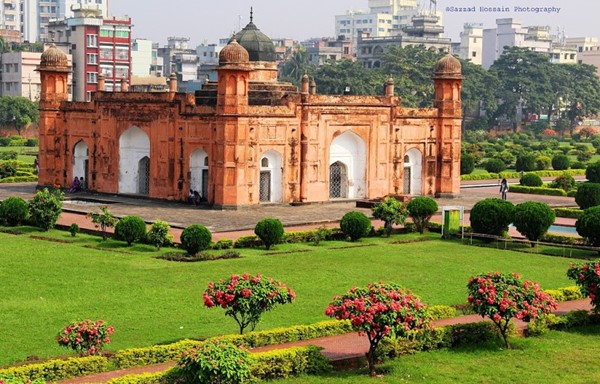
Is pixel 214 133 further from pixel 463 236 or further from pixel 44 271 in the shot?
pixel 44 271

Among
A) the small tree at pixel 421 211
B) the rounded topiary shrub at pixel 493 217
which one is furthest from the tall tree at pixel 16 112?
the rounded topiary shrub at pixel 493 217

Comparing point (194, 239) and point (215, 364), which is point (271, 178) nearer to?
point (194, 239)

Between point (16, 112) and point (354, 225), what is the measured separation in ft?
Result: 168

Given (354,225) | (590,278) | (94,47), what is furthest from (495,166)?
(94,47)

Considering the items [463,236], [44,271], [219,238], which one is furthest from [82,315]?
[463,236]

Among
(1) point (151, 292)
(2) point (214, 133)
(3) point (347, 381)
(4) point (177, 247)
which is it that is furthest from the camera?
(2) point (214, 133)

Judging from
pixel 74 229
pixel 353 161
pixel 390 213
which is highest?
pixel 353 161

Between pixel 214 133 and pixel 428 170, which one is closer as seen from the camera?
pixel 214 133

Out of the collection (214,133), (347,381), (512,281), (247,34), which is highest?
(247,34)

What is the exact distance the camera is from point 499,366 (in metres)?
16.6

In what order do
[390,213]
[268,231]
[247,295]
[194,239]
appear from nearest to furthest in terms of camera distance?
[247,295] → [194,239] → [268,231] → [390,213]

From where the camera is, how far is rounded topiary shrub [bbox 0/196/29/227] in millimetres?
30312

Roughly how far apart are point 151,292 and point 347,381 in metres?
7.00

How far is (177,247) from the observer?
2759 cm
